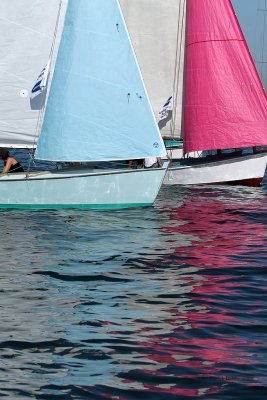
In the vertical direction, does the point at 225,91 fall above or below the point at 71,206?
above

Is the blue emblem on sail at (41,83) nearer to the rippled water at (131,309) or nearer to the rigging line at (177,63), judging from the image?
the rippled water at (131,309)

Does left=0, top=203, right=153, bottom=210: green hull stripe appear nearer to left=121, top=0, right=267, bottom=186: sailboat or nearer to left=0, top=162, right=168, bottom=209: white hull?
left=0, top=162, right=168, bottom=209: white hull

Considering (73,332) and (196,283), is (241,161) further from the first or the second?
(73,332)

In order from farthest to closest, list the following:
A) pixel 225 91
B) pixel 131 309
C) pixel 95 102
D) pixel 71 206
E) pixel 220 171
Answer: pixel 220 171 < pixel 225 91 < pixel 71 206 < pixel 95 102 < pixel 131 309

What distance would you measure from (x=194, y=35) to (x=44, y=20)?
9.16 metres

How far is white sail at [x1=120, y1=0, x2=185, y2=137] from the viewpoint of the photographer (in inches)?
1373

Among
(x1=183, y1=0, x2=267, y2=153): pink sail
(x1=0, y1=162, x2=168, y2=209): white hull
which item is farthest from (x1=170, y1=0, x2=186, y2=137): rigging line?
(x1=0, y1=162, x2=168, y2=209): white hull

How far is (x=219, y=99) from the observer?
31.9 m

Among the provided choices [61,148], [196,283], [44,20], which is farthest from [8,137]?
[196,283]

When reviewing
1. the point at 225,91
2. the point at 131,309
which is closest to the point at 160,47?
the point at 225,91

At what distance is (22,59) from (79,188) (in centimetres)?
376

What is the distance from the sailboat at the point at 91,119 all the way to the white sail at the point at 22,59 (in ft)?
2.53

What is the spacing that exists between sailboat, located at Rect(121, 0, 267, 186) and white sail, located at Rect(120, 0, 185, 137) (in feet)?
5.84

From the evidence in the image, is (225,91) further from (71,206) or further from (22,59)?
(71,206)
